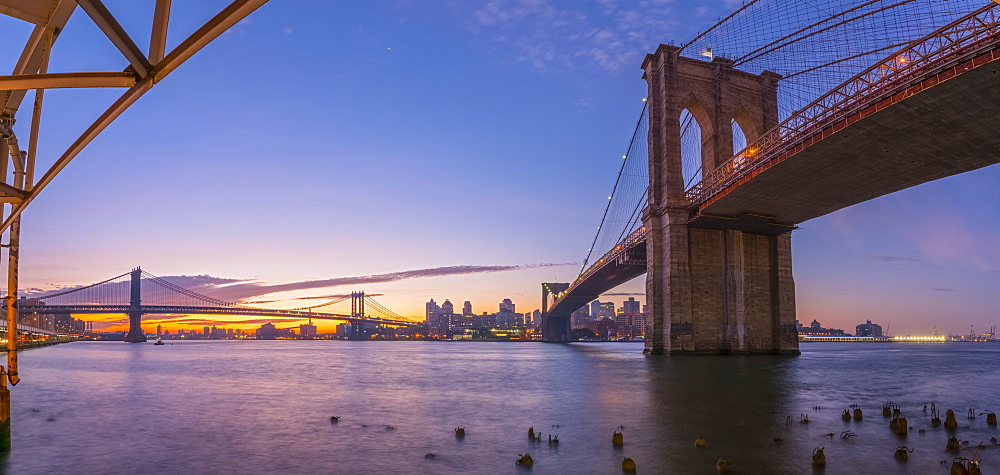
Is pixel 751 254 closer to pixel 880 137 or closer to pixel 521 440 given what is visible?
pixel 880 137

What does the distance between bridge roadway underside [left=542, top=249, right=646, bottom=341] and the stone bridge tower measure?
9573 mm

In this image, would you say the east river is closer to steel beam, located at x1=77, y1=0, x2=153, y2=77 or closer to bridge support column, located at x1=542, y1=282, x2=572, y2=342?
steel beam, located at x1=77, y1=0, x2=153, y2=77

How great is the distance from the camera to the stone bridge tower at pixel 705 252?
55.6 meters

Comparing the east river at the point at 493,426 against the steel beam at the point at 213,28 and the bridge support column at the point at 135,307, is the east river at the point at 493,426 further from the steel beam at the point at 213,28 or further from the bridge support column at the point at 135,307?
the bridge support column at the point at 135,307

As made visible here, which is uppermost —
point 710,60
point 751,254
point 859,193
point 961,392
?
point 710,60

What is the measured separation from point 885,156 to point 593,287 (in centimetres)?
6710

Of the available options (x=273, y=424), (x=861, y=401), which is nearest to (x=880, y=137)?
(x=861, y=401)

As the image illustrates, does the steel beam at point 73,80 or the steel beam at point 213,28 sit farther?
the steel beam at point 73,80

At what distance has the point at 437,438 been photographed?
18266mm

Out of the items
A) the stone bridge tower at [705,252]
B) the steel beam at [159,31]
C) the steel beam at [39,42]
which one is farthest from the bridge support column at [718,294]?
the steel beam at [159,31]

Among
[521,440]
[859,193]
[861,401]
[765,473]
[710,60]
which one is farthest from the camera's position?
[710,60]

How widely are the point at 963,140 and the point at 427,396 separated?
33.8 meters

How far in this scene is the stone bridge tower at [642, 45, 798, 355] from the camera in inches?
2188

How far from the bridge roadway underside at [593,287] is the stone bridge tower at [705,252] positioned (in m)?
9.57
